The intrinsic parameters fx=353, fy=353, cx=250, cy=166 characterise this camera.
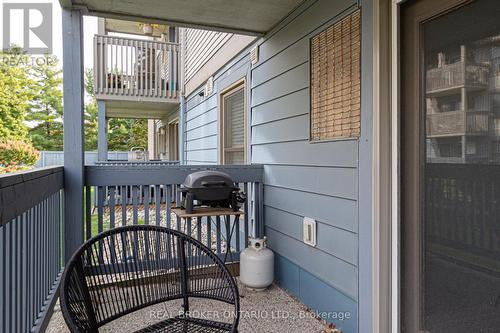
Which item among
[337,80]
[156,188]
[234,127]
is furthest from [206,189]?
[234,127]

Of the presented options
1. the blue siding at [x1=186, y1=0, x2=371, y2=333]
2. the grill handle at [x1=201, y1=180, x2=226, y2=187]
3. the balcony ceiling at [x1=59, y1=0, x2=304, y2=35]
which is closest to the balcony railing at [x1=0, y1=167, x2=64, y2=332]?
the grill handle at [x1=201, y1=180, x2=226, y2=187]

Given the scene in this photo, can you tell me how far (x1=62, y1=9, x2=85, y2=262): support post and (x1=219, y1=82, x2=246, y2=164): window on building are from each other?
1.91 meters

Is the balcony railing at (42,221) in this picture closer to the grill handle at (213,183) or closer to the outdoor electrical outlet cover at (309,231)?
the grill handle at (213,183)

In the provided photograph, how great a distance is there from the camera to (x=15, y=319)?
5.11ft

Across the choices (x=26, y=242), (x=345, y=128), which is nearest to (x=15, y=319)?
(x=26, y=242)

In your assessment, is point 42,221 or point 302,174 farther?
point 302,174

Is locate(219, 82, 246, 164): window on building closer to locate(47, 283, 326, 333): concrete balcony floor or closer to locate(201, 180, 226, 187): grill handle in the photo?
locate(201, 180, 226, 187): grill handle

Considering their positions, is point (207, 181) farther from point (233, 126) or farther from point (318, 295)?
point (233, 126)

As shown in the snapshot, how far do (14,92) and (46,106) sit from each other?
5.12 metres

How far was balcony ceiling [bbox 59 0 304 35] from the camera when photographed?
2.82 m

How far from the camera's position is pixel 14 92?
18.6m

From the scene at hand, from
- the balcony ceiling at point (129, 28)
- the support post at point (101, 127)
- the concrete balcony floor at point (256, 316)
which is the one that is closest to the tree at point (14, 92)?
the balcony ceiling at point (129, 28)

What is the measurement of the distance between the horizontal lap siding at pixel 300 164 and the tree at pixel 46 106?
23626 millimetres

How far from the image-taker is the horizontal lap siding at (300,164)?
90.5 inches
